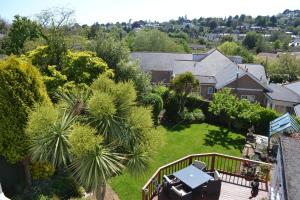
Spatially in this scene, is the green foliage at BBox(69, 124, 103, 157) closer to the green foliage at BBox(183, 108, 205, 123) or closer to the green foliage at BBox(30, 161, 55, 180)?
the green foliage at BBox(30, 161, 55, 180)

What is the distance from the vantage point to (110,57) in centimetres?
2514

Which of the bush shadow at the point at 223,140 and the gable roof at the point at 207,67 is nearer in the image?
the bush shadow at the point at 223,140

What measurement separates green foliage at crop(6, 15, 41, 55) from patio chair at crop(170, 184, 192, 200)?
30.8 meters

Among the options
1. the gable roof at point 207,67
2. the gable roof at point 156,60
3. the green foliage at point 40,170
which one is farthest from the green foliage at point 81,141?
the gable roof at point 156,60

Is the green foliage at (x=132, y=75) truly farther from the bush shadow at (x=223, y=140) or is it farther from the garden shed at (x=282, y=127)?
the garden shed at (x=282, y=127)

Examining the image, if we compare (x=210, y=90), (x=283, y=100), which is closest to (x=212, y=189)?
(x=283, y=100)

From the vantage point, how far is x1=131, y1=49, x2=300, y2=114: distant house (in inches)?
1318

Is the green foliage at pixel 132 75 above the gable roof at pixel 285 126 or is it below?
above

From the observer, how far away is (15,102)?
11.7 m

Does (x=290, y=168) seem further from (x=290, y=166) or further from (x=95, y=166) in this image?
(x=95, y=166)

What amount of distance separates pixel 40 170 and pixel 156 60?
123 feet

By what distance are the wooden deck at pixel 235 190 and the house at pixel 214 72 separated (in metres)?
22.7

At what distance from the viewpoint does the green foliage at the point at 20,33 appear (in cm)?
3734

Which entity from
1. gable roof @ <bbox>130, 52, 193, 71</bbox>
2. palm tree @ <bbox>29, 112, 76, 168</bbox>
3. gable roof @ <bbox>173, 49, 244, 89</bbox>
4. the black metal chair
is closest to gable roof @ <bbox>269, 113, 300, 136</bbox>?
the black metal chair
